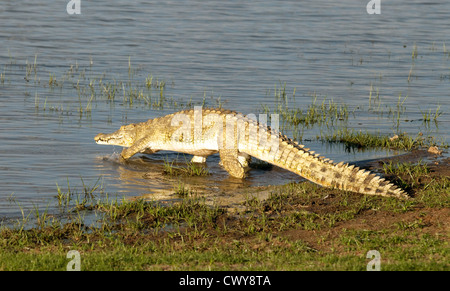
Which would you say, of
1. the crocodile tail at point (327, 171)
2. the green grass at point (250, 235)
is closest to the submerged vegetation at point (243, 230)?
the green grass at point (250, 235)

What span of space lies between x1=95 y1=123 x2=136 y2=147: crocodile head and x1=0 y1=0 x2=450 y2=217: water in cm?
29

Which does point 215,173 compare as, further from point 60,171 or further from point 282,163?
point 60,171

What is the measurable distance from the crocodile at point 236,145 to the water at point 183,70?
0.34 meters

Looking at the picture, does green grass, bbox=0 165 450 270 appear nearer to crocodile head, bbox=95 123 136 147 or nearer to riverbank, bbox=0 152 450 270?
riverbank, bbox=0 152 450 270

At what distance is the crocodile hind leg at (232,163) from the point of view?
377 inches

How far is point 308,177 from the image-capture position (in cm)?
877

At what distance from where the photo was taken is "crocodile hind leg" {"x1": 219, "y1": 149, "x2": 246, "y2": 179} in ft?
31.4

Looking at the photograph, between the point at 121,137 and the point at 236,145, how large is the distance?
2250 mm
